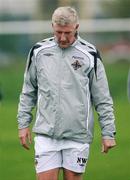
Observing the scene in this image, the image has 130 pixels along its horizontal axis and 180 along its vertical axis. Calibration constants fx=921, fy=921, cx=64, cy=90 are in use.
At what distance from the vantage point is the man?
22.9ft

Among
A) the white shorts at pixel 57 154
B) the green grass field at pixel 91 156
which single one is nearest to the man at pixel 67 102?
the white shorts at pixel 57 154

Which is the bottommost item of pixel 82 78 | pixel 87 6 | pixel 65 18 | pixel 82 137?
pixel 87 6

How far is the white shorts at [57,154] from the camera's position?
700 cm

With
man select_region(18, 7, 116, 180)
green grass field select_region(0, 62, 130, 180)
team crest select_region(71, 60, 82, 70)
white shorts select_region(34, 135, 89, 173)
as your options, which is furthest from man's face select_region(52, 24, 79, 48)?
green grass field select_region(0, 62, 130, 180)

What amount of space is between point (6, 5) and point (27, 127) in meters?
28.6

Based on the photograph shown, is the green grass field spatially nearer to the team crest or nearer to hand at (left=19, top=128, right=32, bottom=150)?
hand at (left=19, top=128, right=32, bottom=150)

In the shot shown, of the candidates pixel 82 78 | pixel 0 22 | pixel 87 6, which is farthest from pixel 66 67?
pixel 87 6

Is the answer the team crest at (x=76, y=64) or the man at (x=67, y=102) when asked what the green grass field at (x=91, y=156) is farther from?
the team crest at (x=76, y=64)

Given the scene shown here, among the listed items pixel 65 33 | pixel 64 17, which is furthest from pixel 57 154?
pixel 64 17

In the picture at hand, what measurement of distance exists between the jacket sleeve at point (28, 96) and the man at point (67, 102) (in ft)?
0.04

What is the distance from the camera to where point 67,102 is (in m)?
6.98

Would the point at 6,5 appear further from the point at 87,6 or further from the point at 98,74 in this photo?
the point at 98,74

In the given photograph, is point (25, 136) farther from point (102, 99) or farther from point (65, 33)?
point (65, 33)

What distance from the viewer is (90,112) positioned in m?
7.09
